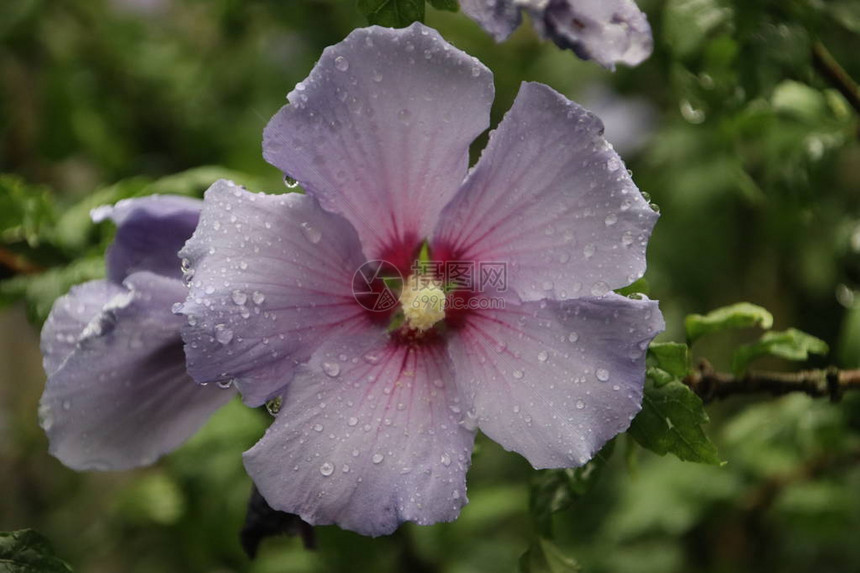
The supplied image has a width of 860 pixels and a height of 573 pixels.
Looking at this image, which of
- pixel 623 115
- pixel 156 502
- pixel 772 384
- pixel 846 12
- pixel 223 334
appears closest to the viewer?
pixel 223 334

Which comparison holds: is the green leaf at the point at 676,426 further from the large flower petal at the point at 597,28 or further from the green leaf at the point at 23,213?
the green leaf at the point at 23,213

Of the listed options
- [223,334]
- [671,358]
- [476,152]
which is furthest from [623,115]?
[223,334]

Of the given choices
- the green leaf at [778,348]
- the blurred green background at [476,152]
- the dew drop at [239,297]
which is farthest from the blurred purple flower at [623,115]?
the dew drop at [239,297]

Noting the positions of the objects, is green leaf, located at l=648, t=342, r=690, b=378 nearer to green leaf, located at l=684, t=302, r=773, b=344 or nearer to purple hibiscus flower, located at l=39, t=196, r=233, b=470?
green leaf, located at l=684, t=302, r=773, b=344

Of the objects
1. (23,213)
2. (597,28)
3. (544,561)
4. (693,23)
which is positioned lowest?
(23,213)

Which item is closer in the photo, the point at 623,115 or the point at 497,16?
the point at 497,16

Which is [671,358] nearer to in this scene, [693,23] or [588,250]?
[588,250]
